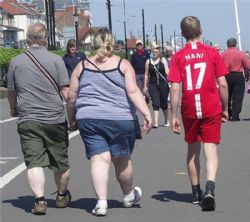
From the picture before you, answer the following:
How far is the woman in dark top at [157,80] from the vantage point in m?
16.3

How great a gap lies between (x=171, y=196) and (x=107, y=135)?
1376 mm

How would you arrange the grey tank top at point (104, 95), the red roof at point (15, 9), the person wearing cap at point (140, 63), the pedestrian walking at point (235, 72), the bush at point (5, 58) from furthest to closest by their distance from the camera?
the red roof at point (15, 9), the bush at point (5, 58), the person wearing cap at point (140, 63), the pedestrian walking at point (235, 72), the grey tank top at point (104, 95)

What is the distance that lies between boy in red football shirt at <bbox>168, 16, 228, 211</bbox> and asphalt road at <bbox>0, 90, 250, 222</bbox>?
1.33 feet

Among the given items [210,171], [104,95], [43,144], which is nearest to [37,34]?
[104,95]

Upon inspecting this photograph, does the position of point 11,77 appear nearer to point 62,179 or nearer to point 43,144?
point 43,144

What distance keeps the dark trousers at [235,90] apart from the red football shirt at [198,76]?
10442 mm

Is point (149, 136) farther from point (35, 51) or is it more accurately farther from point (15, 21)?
point (15, 21)

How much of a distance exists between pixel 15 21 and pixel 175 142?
149 meters

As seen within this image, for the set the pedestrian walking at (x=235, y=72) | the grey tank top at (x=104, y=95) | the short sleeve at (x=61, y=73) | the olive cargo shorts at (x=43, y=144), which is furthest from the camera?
the pedestrian walking at (x=235, y=72)

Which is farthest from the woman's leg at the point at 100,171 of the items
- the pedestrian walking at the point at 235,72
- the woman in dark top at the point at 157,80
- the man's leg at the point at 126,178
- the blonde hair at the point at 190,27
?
the pedestrian walking at the point at 235,72

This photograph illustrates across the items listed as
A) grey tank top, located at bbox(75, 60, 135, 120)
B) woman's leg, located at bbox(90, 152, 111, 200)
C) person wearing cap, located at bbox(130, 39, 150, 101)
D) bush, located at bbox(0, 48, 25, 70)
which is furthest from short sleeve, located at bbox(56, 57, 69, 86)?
bush, located at bbox(0, 48, 25, 70)

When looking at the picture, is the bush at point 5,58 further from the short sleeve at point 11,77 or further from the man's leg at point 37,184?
the man's leg at point 37,184

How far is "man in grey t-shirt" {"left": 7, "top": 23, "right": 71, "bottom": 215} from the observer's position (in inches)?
294

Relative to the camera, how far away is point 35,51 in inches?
298
